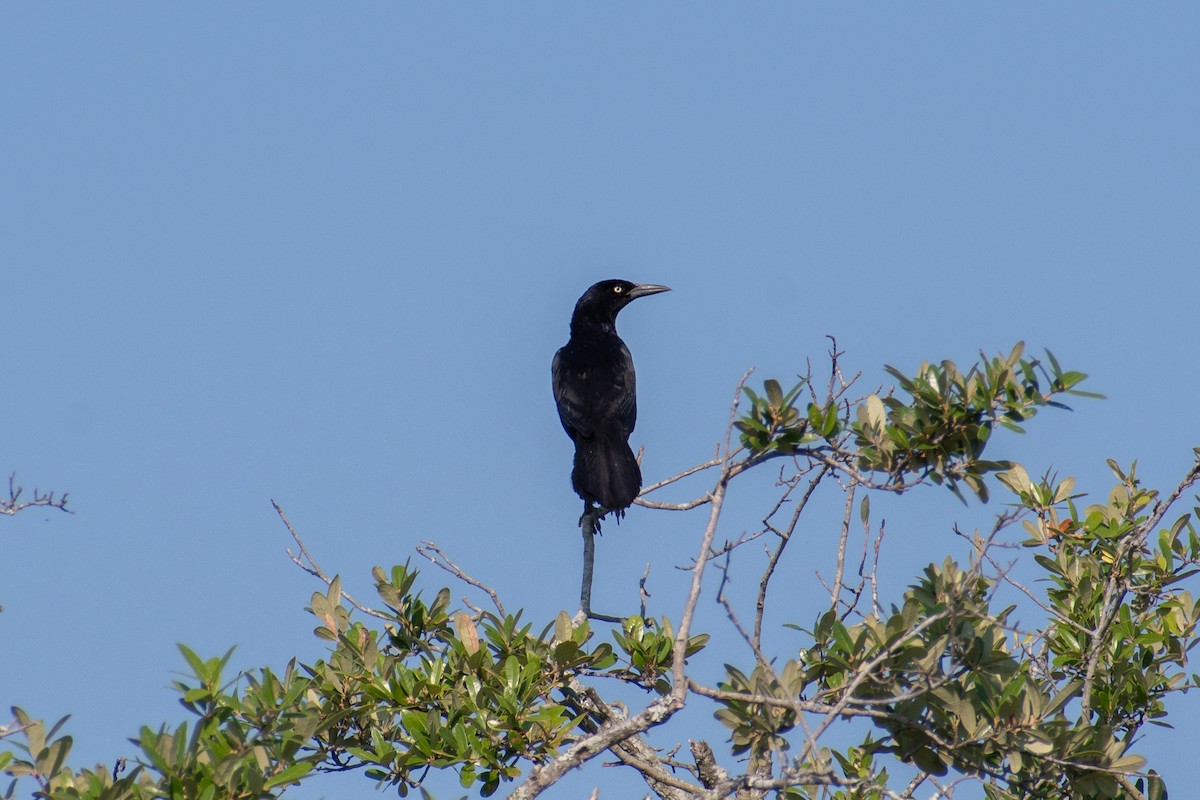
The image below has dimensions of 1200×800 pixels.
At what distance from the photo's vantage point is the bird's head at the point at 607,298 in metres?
9.49

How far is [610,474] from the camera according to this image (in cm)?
702

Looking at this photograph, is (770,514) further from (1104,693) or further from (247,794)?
(247,794)

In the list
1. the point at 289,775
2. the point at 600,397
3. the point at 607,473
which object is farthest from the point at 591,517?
the point at 289,775

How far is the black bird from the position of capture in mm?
6988

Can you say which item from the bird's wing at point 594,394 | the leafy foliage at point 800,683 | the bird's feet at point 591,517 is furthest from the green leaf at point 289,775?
the bird's wing at point 594,394

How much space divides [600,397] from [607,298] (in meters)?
1.82

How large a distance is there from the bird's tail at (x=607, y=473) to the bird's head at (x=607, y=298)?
2.15 m

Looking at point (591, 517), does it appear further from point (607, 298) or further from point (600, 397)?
point (607, 298)

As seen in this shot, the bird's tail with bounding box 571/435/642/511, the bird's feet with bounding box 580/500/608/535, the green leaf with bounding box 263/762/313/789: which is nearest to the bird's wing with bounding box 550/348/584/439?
the bird's tail with bounding box 571/435/642/511

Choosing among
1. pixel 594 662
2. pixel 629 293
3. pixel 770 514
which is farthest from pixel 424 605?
pixel 629 293

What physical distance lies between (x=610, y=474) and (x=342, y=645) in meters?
2.52

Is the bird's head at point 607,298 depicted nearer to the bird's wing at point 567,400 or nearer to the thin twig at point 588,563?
the bird's wing at point 567,400

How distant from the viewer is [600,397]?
788cm

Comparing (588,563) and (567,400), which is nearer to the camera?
(588,563)
